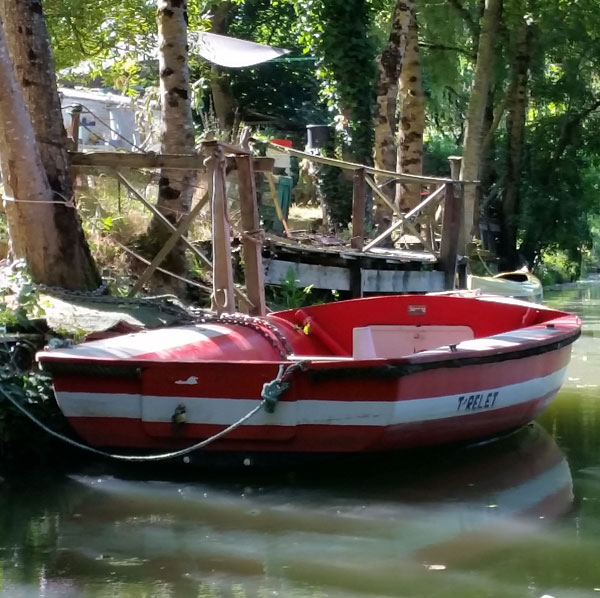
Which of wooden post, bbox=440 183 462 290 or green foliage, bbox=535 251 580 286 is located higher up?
wooden post, bbox=440 183 462 290

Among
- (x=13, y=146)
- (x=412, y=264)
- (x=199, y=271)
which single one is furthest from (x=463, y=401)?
(x=412, y=264)

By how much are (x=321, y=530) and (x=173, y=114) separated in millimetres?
5897

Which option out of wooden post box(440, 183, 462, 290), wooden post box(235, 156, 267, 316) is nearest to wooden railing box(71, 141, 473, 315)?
wooden post box(235, 156, 267, 316)

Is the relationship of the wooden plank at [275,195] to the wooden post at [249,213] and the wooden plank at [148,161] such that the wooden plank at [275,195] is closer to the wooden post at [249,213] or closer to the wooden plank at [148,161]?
the wooden plank at [148,161]

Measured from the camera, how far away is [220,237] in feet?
28.7

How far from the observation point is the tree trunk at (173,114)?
11133mm

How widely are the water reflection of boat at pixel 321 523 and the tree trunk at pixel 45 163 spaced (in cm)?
234

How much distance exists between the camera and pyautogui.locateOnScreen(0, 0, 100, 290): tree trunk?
359 inches

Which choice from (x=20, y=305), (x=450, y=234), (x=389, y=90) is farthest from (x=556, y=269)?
(x=20, y=305)

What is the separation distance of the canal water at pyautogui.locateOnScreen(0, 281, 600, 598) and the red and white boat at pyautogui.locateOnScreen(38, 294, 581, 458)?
28 centimetres

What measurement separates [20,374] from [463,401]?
9.90 feet

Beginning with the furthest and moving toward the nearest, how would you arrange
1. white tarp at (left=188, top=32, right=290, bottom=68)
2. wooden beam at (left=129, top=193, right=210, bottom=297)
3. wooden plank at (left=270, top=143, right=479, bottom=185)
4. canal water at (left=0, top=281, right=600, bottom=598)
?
1. white tarp at (left=188, top=32, right=290, bottom=68)
2. wooden plank at (left=270, top=143, right=479, bottom=185)
3. wooden beam at (left=129, top=193, right=210, bottom=297)
4. canal water at (left=0, top=281, right=600, bottom=598)

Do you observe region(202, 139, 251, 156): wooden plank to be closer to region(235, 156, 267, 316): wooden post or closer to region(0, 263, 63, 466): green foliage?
region(235, 156, 267, 316): wooden post

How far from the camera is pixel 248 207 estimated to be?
30.1ft
